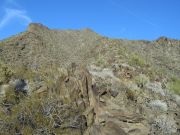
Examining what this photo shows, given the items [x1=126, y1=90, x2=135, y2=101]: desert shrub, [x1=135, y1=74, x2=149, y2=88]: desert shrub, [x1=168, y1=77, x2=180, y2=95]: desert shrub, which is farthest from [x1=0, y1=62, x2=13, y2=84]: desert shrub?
[x1=168, y1=77, x2=180, y2=95]: desert shrub

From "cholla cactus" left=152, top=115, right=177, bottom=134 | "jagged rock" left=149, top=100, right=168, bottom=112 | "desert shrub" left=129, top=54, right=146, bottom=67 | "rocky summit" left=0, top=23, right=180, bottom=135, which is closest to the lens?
"rocky summit" left=0, top=23, right=180, bottom=135

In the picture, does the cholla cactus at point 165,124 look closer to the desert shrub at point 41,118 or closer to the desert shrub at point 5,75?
the desert shrub at point 41,118

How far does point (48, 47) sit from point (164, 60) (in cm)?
1551

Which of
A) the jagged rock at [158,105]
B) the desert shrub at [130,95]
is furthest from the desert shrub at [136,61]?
the desert shrub at [130,95]

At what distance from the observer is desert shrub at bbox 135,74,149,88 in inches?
1479

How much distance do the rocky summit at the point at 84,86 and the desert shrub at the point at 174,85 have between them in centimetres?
2

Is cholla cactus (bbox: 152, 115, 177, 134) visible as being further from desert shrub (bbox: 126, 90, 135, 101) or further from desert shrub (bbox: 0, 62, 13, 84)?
desert shrub (bbox: 0, 62, 13, 84)

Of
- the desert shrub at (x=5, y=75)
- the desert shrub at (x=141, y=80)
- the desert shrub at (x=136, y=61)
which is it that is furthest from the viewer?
the desert shrub at (x=136, y=61)

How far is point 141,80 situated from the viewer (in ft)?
126

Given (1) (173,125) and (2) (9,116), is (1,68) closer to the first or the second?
(2) (9,116)

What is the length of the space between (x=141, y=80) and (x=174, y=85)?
14.0ft

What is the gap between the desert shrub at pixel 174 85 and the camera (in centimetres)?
3903

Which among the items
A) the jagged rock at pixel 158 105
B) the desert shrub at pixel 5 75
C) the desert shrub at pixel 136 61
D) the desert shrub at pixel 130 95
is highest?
the desert shrub at pixel 136 61

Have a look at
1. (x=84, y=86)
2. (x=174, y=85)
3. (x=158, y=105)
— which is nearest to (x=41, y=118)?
(x=84, y=86)
